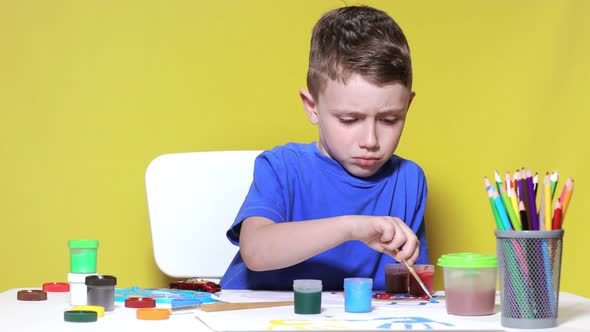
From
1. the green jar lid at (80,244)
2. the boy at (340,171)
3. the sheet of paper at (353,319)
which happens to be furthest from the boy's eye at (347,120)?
the green jar lid at (80,244)

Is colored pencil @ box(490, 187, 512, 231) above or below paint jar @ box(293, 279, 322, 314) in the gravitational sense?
above

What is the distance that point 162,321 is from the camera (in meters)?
0.86

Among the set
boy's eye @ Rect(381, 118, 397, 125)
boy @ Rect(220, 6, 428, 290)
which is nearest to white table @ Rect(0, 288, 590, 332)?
boy @ Rect(220, 6, 428, 290)

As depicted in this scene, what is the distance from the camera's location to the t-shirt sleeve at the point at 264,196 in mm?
1243

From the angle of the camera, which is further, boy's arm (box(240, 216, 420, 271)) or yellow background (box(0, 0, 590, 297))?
yellow background (box(0, 0, 590, 297))

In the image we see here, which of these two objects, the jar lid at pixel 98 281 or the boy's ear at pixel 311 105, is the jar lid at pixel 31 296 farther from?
the boy's ear at pixel 311 105

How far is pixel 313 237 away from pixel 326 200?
28cm

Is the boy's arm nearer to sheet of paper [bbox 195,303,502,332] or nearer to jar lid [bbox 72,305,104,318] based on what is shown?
sheet of paper [bbox 195,303,502,332]

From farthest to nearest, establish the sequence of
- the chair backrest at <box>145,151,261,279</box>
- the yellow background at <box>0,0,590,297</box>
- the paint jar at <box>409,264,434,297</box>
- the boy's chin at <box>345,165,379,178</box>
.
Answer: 1. the yellow background at <box>0,0,590,297</box>
2. the chair backrest at <box>145,151,261,279</box>
3. the boy's chin at <box>345,165,379,178</box>
4. the paint jar at <box>409,264,434,297</box>

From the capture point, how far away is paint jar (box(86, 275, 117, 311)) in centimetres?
93

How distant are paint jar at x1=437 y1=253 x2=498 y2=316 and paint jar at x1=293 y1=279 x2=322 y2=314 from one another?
0.47 feet

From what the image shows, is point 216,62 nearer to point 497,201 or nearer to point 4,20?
point 4,20

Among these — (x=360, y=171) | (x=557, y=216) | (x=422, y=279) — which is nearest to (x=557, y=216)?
(x=557, y=216)

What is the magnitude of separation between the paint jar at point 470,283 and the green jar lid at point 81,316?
378 mm
